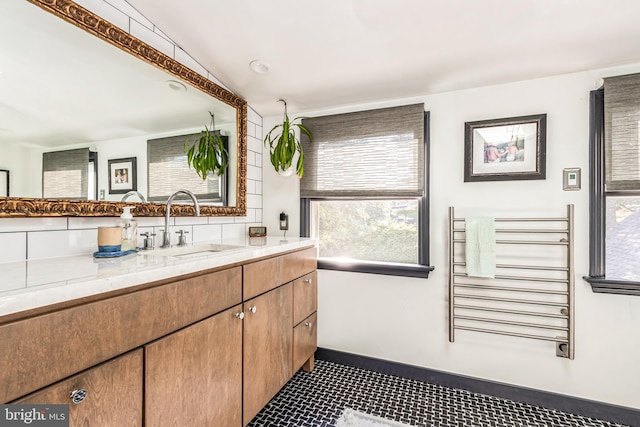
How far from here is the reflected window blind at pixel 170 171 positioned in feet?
5.31

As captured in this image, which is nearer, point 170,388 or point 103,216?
point 170,388

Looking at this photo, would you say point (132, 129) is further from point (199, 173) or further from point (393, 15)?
point (393, 15)

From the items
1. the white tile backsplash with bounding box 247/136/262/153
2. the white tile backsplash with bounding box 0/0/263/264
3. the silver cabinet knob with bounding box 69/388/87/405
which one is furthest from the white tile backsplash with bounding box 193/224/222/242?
the silver cabinet knob with bounding box 69/388/87/405

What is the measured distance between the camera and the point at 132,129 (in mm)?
1513

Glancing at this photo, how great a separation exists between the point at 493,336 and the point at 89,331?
207 cm

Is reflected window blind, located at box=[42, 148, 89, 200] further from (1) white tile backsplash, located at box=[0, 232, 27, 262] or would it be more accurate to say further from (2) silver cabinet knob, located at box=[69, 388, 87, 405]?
(2) silver cabinet knob, located at box=[69, 388, 87, 405]

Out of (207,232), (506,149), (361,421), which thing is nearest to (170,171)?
(207,232)

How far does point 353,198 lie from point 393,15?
1.14 meters

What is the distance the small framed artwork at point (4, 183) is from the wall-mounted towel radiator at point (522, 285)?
2.12m

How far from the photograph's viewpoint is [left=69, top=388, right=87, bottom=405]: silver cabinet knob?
756 millimetres

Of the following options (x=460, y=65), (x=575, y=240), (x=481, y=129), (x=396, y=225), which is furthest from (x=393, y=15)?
(x=575, y=240)

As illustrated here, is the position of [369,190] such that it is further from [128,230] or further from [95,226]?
[95,226]

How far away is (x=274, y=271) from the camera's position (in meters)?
1.63

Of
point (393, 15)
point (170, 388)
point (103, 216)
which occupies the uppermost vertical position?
point (393, 15)
